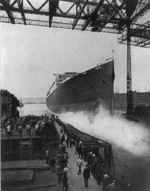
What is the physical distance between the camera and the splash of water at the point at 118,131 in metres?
23.6

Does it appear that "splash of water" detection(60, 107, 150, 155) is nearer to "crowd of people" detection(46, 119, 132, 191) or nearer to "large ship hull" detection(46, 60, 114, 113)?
"large ship hull" detection(46, 60, 114, 113)

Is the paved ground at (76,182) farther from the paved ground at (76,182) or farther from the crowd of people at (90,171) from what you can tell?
the crowd of people at (90,171)

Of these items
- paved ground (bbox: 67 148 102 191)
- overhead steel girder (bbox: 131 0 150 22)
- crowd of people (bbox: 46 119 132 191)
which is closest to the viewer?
crowd of people (bbox: 46 119 132 191)

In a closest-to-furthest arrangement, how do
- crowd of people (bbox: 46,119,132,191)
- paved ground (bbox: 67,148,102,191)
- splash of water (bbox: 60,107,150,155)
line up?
crowd of people (bbox: 46,119,132,191)
paved ground (bbox: 67,148,102,191)
splash of water (bbox: 60,107,150,155)

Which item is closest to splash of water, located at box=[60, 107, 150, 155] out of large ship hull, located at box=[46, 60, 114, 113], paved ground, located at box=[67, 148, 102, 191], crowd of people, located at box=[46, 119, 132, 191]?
large ship hull, located at box=[46, 60, 114, 113]

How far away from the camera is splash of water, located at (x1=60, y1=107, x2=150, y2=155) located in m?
23.6

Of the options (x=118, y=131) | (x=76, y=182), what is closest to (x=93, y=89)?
(x=118, y=131)

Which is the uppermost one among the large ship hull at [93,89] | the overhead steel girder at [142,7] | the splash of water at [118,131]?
the overhead steel girder at [142,7]

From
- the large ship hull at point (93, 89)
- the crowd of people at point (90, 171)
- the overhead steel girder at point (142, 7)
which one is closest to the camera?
the crowd of people at point (90, 171)

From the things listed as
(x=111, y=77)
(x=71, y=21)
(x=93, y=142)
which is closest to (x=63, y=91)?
(x=111, y=77)

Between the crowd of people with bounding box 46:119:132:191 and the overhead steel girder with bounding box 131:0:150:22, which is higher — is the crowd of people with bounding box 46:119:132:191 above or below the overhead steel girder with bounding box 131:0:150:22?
below

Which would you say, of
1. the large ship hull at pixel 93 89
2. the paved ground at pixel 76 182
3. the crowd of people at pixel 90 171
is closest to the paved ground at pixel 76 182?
the paved ground at pixel 76 182

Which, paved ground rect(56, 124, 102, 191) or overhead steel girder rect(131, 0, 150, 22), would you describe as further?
overhead steel girder rect(131, 0, 150, 22)

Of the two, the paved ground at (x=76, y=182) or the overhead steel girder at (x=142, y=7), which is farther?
the overhead steel girder at (x=142, y=7)
